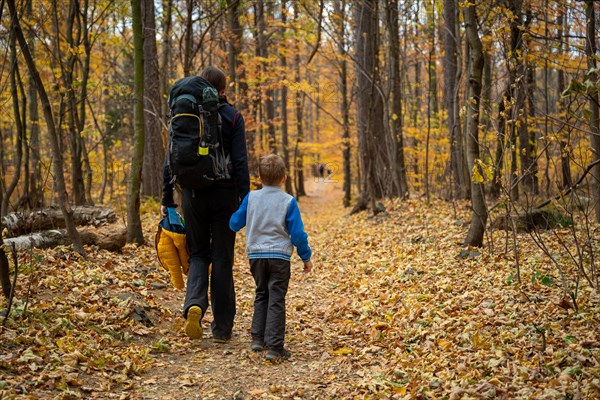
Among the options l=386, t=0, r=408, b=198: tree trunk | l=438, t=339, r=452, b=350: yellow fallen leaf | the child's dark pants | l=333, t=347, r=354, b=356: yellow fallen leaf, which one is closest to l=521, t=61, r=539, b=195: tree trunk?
l=386, t=0, r=408, b=198: tree trunk

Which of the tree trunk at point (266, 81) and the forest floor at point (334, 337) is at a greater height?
the tree trunk at point (266, 81)

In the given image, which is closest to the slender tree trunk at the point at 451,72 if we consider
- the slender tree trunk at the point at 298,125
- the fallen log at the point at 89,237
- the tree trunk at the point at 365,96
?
the tree trunk at the point at 365,96

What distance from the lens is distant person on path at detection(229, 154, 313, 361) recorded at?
14.1 ft

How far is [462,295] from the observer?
5.12 meters

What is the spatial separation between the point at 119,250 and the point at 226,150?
3444 millimetres

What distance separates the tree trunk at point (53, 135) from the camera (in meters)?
5.17

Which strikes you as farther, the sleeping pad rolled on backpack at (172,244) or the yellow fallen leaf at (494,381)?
the sleeping pad rolled on backpack at (172,244)

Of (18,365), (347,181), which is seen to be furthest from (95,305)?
(347,181)

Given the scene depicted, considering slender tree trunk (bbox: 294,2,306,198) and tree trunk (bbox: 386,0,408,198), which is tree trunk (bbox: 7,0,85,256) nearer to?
tree trunk (bbox: 386,0,408,198)

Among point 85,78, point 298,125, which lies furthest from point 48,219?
point 298,125

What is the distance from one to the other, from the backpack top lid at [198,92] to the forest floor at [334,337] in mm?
1933

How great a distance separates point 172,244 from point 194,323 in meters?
0.78

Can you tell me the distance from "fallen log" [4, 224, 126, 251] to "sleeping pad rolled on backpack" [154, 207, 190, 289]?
96.7 inches

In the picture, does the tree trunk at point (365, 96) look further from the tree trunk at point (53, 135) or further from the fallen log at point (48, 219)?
the tree trunk at point (53, 135)
